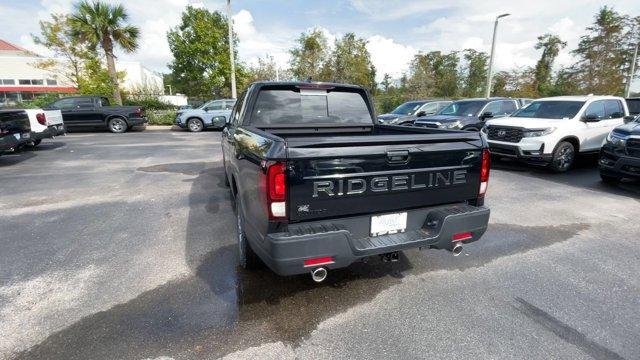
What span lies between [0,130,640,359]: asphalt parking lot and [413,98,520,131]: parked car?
5184 millimetres

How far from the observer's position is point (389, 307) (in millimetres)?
2891

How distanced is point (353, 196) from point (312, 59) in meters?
29.1

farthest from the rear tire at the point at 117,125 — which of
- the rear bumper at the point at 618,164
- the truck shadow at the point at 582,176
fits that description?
the rear bumper at the point at 618,164

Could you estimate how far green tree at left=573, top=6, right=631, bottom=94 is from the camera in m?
25.4

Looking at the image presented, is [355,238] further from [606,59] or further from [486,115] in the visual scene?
[606,59]

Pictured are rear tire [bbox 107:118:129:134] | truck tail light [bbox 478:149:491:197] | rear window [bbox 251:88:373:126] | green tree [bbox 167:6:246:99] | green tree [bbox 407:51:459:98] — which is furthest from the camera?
green tree [bbox 407:51:459:98]

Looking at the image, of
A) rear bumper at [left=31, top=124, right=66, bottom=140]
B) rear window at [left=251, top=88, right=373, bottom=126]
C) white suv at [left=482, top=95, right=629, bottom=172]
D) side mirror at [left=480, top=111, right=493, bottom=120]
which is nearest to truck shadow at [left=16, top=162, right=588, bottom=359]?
rear window at [left=251, top=88, right=373, bottom=126]

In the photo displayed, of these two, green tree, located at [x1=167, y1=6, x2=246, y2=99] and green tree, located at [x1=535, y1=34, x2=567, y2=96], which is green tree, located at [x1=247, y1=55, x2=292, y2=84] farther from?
green tree, located at [x1=535, y1=34, x2=567, y2=96]

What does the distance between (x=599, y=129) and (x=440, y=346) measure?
28.4ft

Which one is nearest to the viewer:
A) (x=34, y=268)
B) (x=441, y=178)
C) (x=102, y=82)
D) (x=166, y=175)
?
(x=441, y=178)

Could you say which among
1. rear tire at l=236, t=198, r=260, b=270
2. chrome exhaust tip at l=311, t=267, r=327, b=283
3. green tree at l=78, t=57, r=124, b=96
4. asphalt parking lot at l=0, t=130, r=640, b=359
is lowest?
asphalt parking lot at l=0, t=130, r=640, b=359

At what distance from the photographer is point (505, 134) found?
8125mm

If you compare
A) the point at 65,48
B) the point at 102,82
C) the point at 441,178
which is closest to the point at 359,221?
the point at 441,178

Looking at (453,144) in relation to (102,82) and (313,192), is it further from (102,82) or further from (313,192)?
(102,82)
